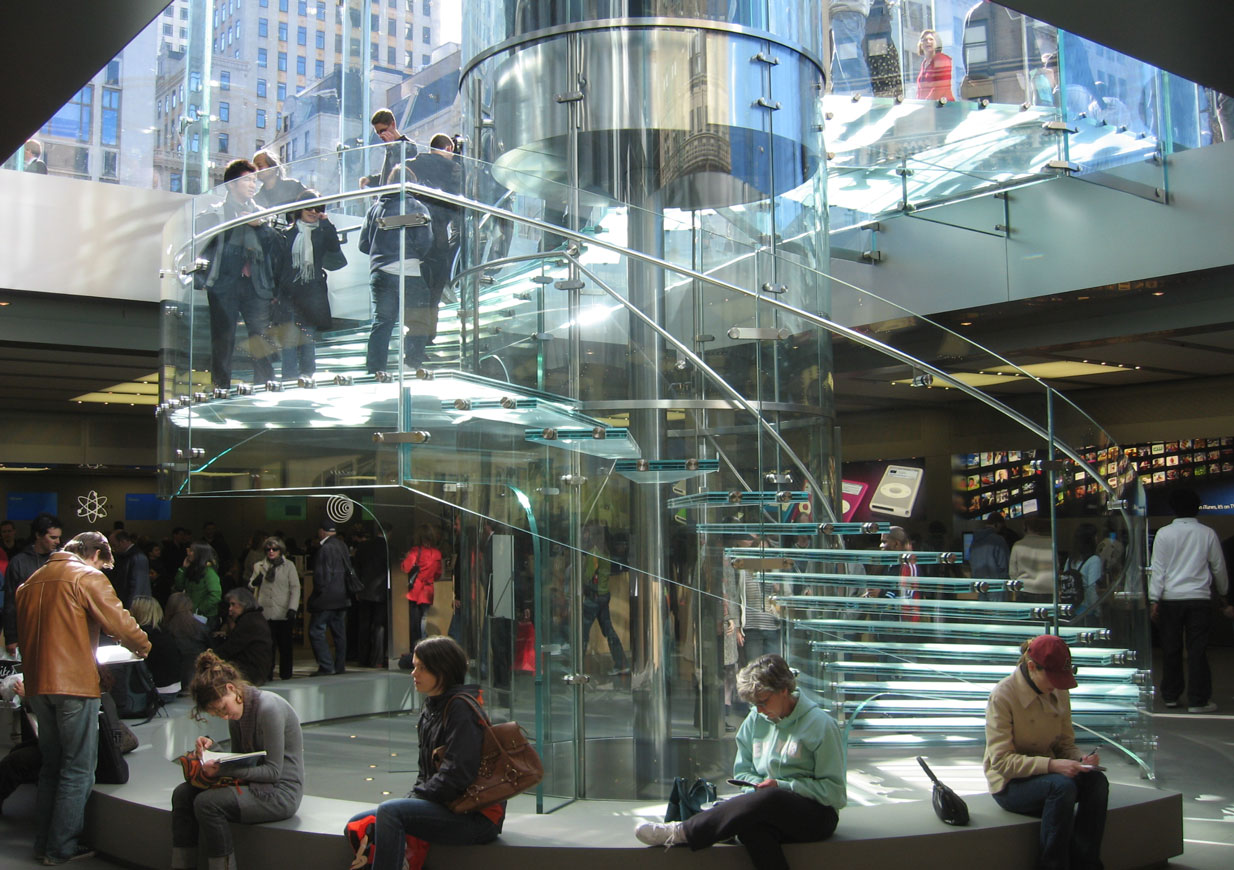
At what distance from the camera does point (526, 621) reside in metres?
6.86

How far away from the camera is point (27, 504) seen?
18703 mm

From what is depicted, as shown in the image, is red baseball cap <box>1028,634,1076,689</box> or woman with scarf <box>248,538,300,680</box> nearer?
red baseball cap <box>1028,634,1076,689</box>

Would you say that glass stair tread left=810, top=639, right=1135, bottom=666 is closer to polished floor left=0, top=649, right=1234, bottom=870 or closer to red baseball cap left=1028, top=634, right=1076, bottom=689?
polished floor left=0, top=649, right=1234, bottom=870

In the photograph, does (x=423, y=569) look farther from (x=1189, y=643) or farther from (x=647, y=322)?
(x=1189, y=643)

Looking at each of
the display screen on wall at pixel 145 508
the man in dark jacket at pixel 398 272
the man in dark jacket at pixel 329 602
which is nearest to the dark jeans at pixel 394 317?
the man in dark jacket at pixel 398 272

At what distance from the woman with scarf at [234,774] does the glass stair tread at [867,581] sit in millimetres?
2723

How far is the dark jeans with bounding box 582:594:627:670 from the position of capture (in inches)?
261

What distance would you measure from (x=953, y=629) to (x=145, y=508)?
16.9 meters

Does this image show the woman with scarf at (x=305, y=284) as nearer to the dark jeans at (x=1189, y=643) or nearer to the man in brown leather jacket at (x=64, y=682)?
the man in brown leather jacket at (x=64, y=682)

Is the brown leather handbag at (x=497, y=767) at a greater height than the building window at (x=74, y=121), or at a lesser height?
lesser

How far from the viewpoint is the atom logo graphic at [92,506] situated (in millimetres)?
19344

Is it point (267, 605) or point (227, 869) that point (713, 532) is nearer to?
point (227, 869)

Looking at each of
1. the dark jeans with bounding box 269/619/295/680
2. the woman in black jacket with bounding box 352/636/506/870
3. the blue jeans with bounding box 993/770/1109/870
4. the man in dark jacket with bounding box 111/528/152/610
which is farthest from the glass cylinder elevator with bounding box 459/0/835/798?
the dark jeans with bounding box 269/619/295/680

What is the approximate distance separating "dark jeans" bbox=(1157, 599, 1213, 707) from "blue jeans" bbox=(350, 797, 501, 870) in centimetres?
647
